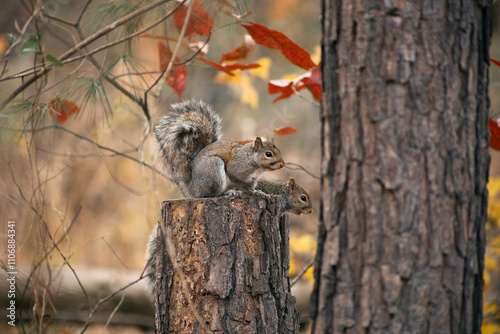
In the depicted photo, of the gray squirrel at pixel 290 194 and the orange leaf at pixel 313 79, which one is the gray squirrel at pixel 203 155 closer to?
the gray squirrel at pixel 290 194

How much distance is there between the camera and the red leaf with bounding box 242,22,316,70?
5.98 ft

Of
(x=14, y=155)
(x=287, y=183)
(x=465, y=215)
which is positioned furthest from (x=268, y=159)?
(x=465, y=215)

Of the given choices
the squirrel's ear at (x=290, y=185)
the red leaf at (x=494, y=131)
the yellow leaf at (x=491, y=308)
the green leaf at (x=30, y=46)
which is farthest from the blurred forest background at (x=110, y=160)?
the red leaf at (x=494, y=131)

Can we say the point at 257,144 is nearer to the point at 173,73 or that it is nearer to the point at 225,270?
the point at 173,73

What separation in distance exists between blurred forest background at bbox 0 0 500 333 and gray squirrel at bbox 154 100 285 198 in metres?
0.15

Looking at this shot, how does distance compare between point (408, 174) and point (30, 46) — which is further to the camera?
point (30, 46)

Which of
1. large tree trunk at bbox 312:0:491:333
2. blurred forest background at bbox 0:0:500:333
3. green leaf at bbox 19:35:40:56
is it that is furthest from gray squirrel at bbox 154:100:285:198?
large tree trunk at bbox 312:0:491:333

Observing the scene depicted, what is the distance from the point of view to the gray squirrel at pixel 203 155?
7.56 ft

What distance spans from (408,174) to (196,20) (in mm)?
1285

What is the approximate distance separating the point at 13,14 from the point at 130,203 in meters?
2.35

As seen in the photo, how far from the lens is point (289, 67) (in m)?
6.65

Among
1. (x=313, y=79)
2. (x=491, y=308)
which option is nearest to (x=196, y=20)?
(x=313, y=79)

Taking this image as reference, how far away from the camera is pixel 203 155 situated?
7.70 ft

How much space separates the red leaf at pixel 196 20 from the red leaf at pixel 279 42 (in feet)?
0.64
